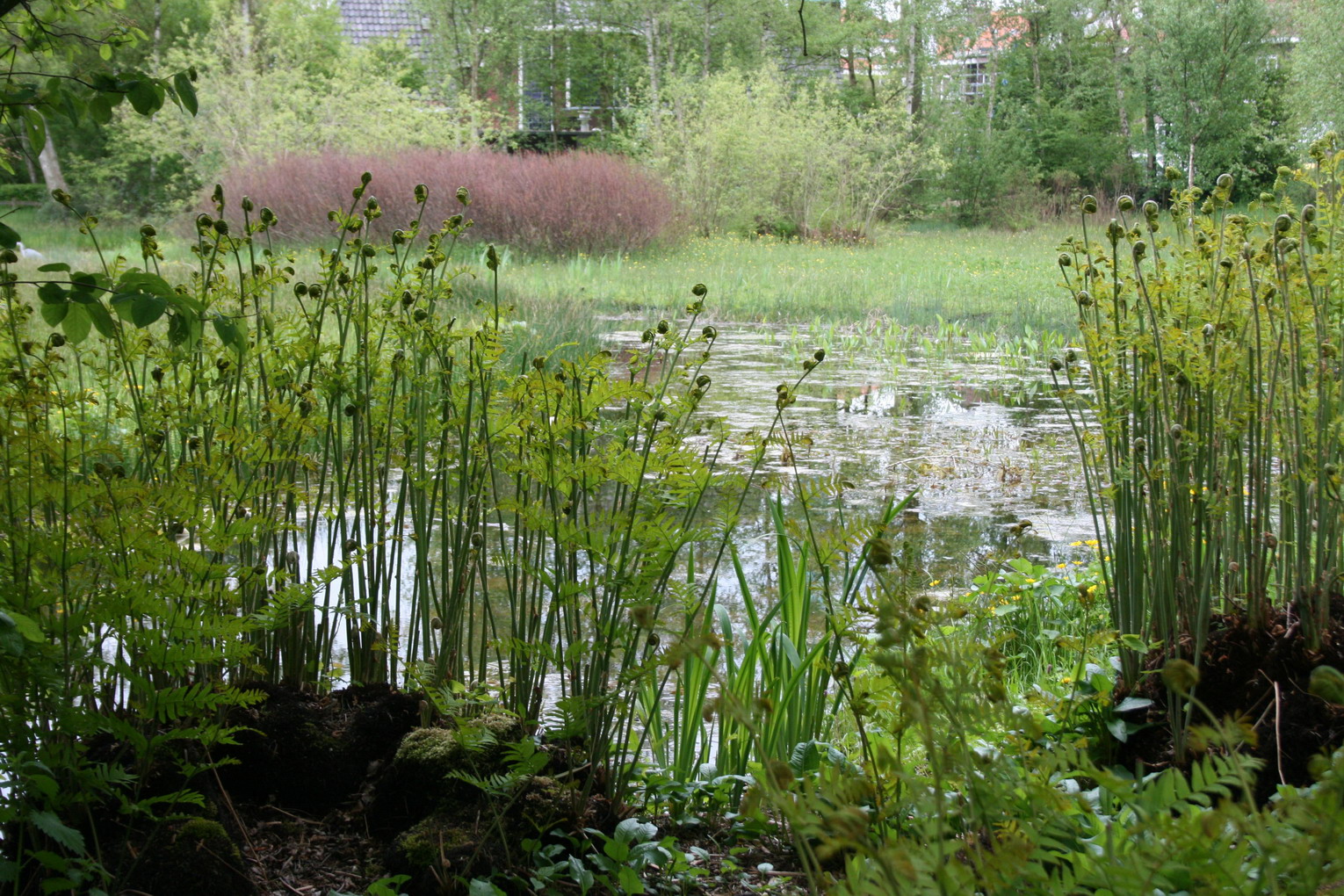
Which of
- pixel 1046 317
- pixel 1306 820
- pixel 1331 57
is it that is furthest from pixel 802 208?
pixel 1306 820

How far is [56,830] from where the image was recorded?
123 cm

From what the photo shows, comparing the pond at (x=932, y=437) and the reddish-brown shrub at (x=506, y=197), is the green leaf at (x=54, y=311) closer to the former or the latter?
the pond at (x=932, y=437)

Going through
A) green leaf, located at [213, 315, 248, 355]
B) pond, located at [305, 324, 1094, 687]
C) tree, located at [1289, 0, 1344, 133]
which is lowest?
pond, located at [305, 324, 1094, 687]

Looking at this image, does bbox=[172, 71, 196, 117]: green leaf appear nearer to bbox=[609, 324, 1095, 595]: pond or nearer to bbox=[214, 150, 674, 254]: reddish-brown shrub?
bbox=[609, 324, 1095, 595]: pond

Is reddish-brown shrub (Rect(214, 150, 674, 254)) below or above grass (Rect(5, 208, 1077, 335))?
above

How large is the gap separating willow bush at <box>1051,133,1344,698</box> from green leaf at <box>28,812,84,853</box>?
5.04ft

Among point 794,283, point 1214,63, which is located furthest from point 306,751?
point 1214,63

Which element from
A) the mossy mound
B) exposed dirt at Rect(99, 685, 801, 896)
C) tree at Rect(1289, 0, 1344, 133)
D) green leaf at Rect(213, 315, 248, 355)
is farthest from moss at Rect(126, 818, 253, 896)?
tree at Rect(1289, 0, 1344, 133)

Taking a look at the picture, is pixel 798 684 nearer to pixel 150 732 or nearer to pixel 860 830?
pixel 150 732

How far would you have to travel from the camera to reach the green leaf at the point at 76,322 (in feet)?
4.65

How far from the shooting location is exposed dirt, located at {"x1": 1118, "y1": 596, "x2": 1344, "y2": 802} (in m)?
1.76

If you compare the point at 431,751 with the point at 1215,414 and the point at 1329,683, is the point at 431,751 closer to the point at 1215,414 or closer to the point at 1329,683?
the point at 1329,683

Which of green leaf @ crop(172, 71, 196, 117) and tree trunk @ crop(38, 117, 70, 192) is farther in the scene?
tree trunk @ crop(38, 117, 70, 192)

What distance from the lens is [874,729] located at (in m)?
2.49
